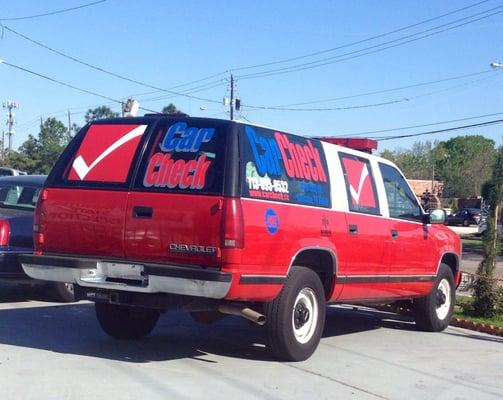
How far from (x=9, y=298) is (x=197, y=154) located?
5547 mm

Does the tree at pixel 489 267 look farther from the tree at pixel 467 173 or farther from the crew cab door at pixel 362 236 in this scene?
the tree at pixel 467 173

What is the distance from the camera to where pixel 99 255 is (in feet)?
21.7

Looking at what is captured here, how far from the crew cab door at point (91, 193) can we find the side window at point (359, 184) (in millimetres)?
2329

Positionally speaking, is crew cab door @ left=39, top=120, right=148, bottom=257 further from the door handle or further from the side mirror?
the side mirror

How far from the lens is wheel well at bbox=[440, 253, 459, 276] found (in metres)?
9.97

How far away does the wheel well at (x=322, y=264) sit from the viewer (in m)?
7.07

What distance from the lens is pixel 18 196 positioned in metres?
10.6

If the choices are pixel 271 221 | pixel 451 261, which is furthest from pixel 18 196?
pixel 451 261

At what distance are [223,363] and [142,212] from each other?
1.68 metres

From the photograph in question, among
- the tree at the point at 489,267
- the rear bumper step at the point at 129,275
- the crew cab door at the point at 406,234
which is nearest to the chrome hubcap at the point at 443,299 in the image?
the crew cab door at the point at 406,234

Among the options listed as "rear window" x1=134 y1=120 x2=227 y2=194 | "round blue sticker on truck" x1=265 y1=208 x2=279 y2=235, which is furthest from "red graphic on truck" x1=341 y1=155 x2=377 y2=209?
"rear window" x1=134 y1=120 x2=227 y2=194

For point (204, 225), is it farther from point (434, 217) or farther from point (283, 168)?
point (434, 217)

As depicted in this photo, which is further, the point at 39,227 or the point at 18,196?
the point at 18,196

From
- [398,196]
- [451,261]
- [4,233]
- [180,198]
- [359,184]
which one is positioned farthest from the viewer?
[451,261]
